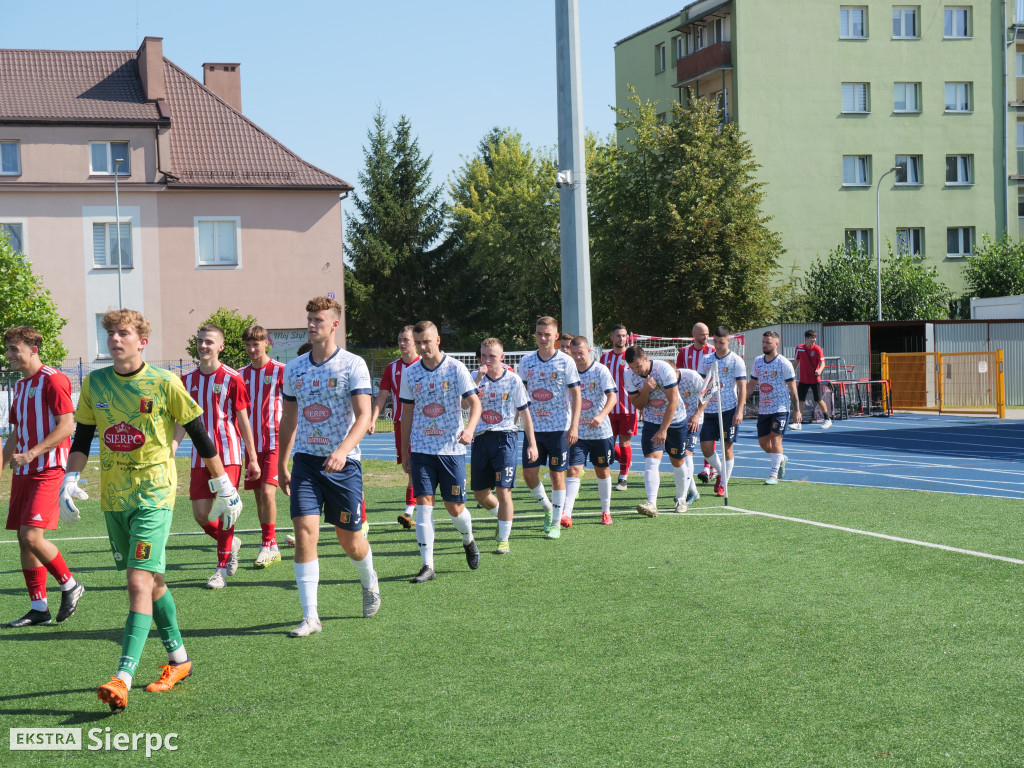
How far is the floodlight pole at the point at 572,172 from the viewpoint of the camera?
47.3 ft

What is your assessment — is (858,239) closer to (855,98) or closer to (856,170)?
(856,170)

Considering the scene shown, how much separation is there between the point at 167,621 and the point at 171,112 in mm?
38678

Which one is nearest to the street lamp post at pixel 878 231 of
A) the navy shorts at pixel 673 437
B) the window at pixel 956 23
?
the window at pixel 956 23

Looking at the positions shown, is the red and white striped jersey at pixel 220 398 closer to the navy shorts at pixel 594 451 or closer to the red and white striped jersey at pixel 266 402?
the red and white striped jersey at pixel 266 402

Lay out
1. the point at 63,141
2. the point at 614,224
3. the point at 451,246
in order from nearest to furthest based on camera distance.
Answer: the point at 63,141 < the point at 614,224 < the point at 451,246

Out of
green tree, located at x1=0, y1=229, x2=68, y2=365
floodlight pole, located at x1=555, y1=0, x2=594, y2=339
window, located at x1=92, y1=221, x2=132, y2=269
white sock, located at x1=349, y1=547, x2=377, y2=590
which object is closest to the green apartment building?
window, located at x1=92, y1=221, x2=132, y2=269

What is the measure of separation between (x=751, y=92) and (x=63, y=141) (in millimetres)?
28582

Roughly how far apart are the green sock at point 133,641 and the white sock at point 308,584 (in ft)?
4.84

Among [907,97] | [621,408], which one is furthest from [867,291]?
[621,408]

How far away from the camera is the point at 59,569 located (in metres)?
7.33

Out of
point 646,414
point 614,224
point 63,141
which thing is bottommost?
point 646,414

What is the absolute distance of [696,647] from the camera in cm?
620

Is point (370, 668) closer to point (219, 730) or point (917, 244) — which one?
point (219, 730)

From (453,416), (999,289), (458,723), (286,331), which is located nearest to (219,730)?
(458,723)
